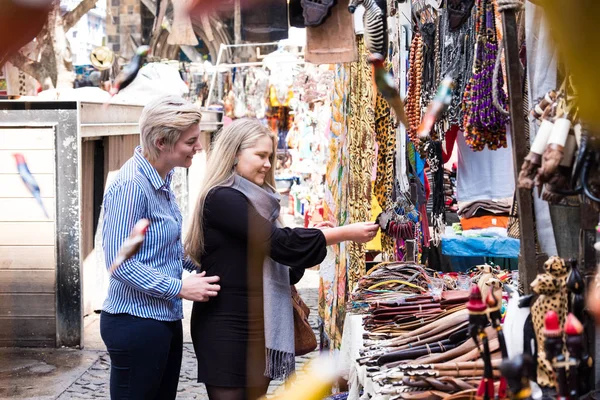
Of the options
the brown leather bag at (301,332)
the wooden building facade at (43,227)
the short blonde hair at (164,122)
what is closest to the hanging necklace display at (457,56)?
the brown leather bag at (301,332)

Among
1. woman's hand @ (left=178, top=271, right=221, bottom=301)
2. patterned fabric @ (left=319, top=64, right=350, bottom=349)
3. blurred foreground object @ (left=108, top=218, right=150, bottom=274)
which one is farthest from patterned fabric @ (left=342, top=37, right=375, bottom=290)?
blurred foreground object @ (left=108, top=218, right=150, bottom=274)

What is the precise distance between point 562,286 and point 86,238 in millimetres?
6962

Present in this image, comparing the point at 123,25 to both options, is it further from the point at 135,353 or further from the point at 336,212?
the point at 135,353

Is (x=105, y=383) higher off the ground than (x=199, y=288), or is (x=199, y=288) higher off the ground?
(x=199, y=288)

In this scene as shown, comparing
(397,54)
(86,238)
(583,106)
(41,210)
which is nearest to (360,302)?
(397,54)

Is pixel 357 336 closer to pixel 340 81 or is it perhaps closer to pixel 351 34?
pixel 351 34

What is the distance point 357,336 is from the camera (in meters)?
3.26

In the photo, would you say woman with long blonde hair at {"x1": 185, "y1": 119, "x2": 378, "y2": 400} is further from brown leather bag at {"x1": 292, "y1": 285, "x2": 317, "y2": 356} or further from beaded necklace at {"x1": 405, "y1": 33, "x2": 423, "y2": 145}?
beaded necklace at {"x1": 405, "y1": 33, "x2": 423, "y2": 145}

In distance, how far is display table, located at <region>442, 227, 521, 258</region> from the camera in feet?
19.6

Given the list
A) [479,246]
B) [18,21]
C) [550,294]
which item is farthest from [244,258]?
[479,246]

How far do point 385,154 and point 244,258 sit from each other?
1863 mm

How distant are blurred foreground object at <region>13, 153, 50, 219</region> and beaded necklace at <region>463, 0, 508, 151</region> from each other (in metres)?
4.46

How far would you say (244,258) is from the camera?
319cm

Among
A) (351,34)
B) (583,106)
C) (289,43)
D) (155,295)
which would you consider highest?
(289,43)
